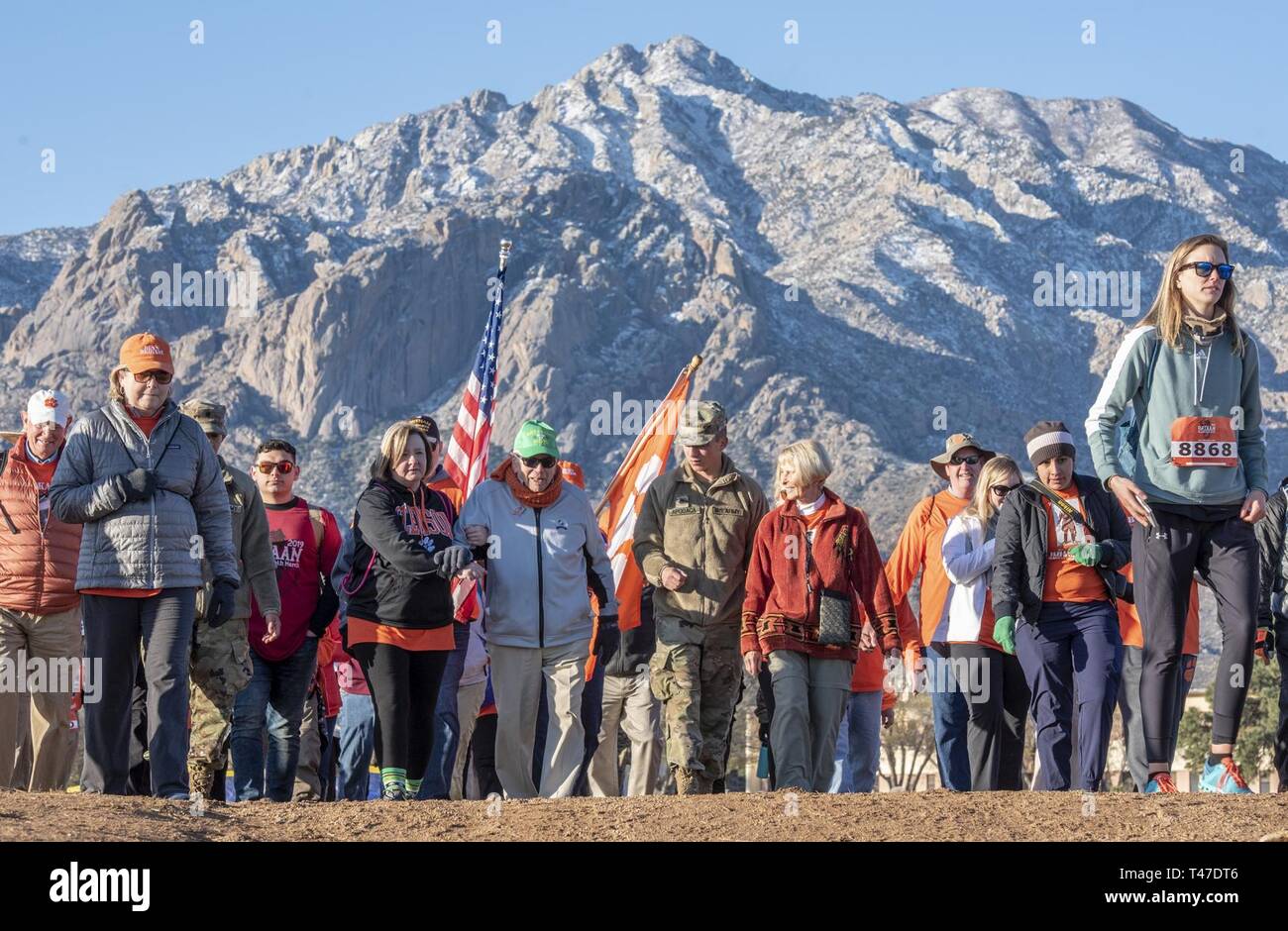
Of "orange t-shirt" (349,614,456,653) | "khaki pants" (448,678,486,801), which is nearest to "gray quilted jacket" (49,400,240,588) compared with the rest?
"orange t-shirt" (349,614,456,653)

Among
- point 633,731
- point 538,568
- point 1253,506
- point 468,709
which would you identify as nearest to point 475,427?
point 468,709

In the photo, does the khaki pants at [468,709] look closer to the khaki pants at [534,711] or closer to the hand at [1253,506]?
the khaki pants at [534,711]

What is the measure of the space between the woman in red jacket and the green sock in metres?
1.79

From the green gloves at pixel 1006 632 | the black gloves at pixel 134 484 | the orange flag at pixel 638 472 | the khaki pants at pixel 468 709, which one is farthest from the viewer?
the orange flag at pixel 638 472

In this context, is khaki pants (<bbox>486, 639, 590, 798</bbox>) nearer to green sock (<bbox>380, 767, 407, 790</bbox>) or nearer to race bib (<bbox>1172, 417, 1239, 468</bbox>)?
green sock (<bbox>380, 767, 407, 790</bbox>)

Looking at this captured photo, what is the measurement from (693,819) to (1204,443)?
2546 mm

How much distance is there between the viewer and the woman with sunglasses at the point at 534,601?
9578 mm

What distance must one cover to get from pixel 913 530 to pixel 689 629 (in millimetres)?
1893

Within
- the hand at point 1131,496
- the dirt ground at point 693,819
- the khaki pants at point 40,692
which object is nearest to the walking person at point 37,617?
the khaki pants at point 40,692

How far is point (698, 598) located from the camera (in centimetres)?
972

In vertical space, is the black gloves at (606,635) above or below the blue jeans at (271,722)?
above

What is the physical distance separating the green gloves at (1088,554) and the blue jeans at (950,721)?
4.52 ft
